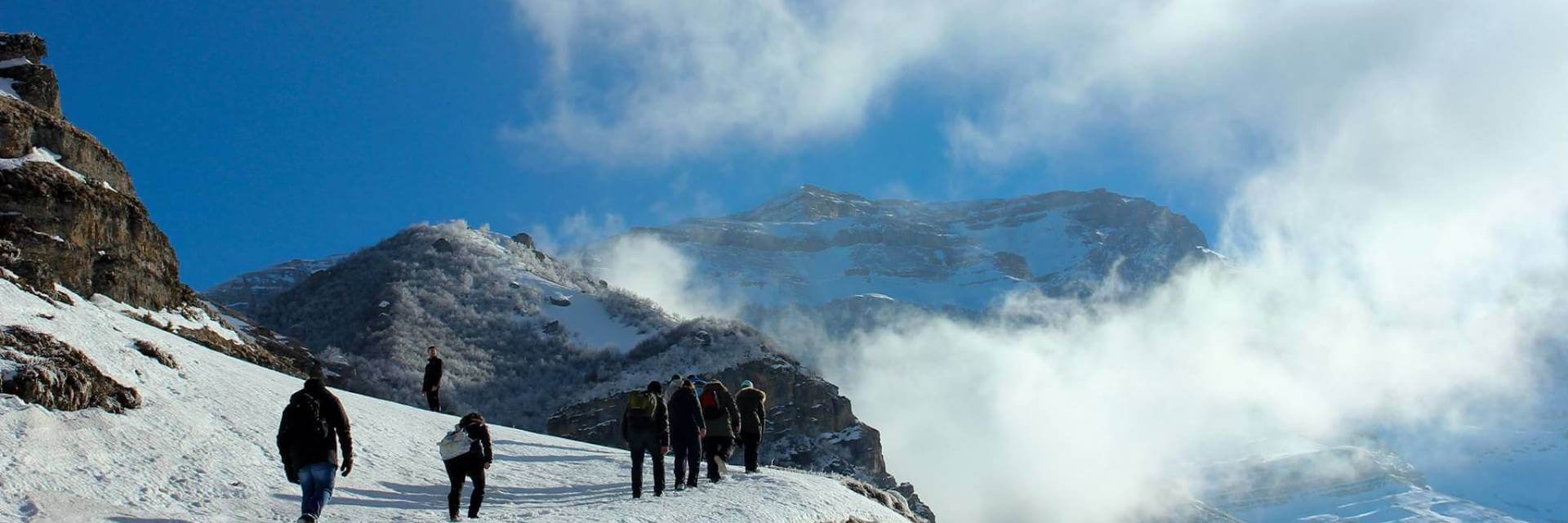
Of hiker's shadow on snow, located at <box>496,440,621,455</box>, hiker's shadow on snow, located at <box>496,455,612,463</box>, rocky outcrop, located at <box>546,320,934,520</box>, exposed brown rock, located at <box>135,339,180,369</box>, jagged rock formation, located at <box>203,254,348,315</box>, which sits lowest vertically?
hiker's shadow on snow, located at <box>496,455,612,463</box>

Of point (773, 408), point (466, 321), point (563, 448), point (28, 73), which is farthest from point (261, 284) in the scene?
point (563, 448)

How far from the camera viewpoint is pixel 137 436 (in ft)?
45.2

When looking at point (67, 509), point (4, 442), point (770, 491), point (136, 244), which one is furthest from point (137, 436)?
point (136, 244)

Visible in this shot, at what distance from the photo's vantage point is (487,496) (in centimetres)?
1642

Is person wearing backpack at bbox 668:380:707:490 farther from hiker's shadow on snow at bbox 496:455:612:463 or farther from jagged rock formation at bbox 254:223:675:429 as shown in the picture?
jagged rock formation at bbox 254:223:675:429

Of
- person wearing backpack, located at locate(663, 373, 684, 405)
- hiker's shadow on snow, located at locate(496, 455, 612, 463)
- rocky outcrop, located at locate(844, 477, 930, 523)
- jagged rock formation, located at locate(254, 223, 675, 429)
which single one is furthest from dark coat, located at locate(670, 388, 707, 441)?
jagged rock formation, located at locate(254, 223, 675, 429)

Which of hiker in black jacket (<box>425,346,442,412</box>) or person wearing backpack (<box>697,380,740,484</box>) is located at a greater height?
hiker in black jacket (<box>425,346,442,412</box>)

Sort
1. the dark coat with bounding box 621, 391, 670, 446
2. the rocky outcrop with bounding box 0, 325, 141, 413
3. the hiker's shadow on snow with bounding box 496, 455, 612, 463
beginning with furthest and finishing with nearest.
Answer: the hiker's shadow on snow with bounding box 496, 455, 612, 463
the dark coat with bounding box 621, 391, 670, 446
the rocky outcrop with bounding box 0, 325, 141, 413

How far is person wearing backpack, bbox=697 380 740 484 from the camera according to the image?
18.5 metres

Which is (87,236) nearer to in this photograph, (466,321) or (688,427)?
(688,427)

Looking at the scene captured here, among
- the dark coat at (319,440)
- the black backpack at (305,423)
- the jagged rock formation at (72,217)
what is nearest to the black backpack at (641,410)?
the dark coat at (319,440)

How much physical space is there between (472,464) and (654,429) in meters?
3.29

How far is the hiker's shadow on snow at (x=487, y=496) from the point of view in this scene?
14.5 meters

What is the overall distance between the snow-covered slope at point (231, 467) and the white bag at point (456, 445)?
804 millimetres
